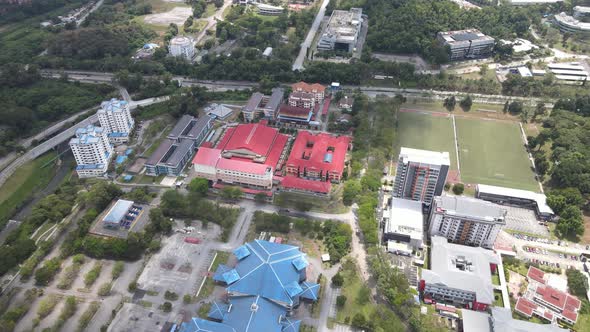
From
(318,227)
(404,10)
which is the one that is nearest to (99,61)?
(318,227)

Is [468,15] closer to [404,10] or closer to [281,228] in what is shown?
[404,10]

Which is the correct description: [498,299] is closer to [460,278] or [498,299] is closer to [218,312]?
[460,278]

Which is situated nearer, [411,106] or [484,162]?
[484,162]

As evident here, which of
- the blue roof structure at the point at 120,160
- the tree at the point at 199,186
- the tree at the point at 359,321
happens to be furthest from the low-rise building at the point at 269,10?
the tree at the point at 359,321

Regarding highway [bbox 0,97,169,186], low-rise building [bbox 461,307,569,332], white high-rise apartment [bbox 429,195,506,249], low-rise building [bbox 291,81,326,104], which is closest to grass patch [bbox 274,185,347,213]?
white high-rise apartment [bbox 429,195,506,249]

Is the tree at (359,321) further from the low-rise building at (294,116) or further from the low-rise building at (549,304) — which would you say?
the low-rise building at (294,116)

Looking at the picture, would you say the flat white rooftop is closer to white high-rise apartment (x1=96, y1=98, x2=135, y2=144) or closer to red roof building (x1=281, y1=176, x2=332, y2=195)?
red roof building (x1=281, y1=176, x2=332, y2=195)
